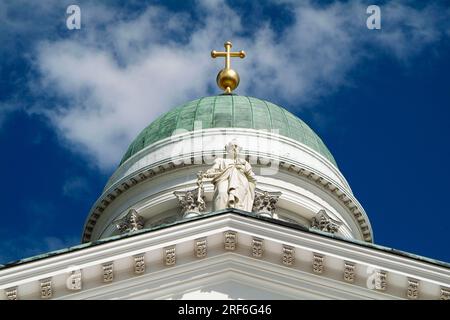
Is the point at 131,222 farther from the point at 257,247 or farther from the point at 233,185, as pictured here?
the point at 257,247

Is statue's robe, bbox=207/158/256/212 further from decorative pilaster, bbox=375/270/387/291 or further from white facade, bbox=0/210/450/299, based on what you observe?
decorative pilaster, bbox=375/270/387/291

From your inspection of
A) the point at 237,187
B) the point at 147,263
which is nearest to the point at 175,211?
the point at 237,187

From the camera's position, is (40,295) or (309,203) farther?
(309,203)

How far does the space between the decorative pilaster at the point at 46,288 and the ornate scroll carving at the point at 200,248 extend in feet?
7.97

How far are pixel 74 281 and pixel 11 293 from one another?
102 centimetres

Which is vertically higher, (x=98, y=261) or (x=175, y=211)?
(x=175, y=211)

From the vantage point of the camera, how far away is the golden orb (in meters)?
45.3

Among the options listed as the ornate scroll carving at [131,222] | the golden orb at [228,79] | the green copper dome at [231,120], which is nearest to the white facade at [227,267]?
the ornate scroll carving at [131,222]

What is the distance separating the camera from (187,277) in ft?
65.3

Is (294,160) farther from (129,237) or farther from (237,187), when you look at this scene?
(129,237)

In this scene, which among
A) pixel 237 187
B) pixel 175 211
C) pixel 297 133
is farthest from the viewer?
pixel 297 133

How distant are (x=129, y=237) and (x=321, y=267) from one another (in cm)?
315
